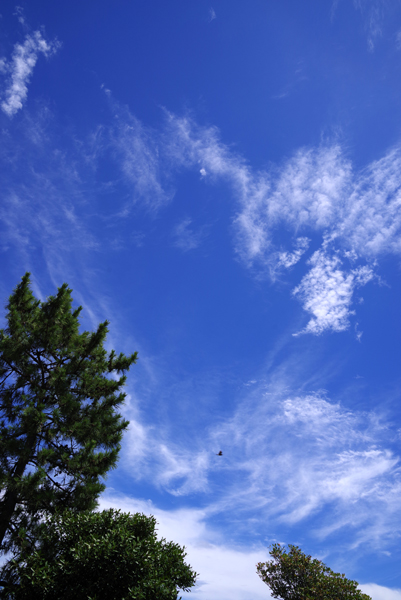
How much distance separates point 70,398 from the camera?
14375mm

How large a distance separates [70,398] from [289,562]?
52.3 ft

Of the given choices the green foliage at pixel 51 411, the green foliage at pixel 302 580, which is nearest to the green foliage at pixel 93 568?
the green foliage at pixel 51 411

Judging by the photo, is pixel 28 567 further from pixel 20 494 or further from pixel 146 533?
pixel 146 533

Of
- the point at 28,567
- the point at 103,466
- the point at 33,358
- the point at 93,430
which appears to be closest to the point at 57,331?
the point at 33,358

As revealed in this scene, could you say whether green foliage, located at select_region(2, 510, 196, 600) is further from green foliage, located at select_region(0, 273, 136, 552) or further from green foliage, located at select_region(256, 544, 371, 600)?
green foliage, located at select_region(256, 544, 371, 600)

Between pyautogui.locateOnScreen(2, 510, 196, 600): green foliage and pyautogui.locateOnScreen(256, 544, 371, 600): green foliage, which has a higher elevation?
pyautogui.locateOnScreen(256, 544, 371, 600): green foliage

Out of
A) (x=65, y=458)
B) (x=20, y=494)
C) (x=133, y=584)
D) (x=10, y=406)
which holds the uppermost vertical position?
(x=10, y=406)

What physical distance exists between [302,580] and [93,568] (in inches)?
567

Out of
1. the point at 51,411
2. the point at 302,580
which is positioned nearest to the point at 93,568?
the point at 51,411

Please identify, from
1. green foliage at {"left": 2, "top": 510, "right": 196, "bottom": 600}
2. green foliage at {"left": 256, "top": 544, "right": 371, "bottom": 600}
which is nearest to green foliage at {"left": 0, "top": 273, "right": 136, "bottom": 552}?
green foliage at {"left": 2, "top": 510, "right": 196, "bottom": 600}

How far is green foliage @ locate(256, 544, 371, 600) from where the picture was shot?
17344 mm

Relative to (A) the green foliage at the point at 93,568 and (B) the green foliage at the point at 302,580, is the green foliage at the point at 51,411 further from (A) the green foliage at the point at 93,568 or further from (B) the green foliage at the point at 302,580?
(B) the green foliage at the point at 302,580

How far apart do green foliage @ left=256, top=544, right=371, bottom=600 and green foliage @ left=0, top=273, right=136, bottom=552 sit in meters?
12.7

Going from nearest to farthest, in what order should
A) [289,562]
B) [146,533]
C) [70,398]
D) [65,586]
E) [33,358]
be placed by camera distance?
[65,586] < [146,533] < [70,398] < [33,358] < [289,562]
